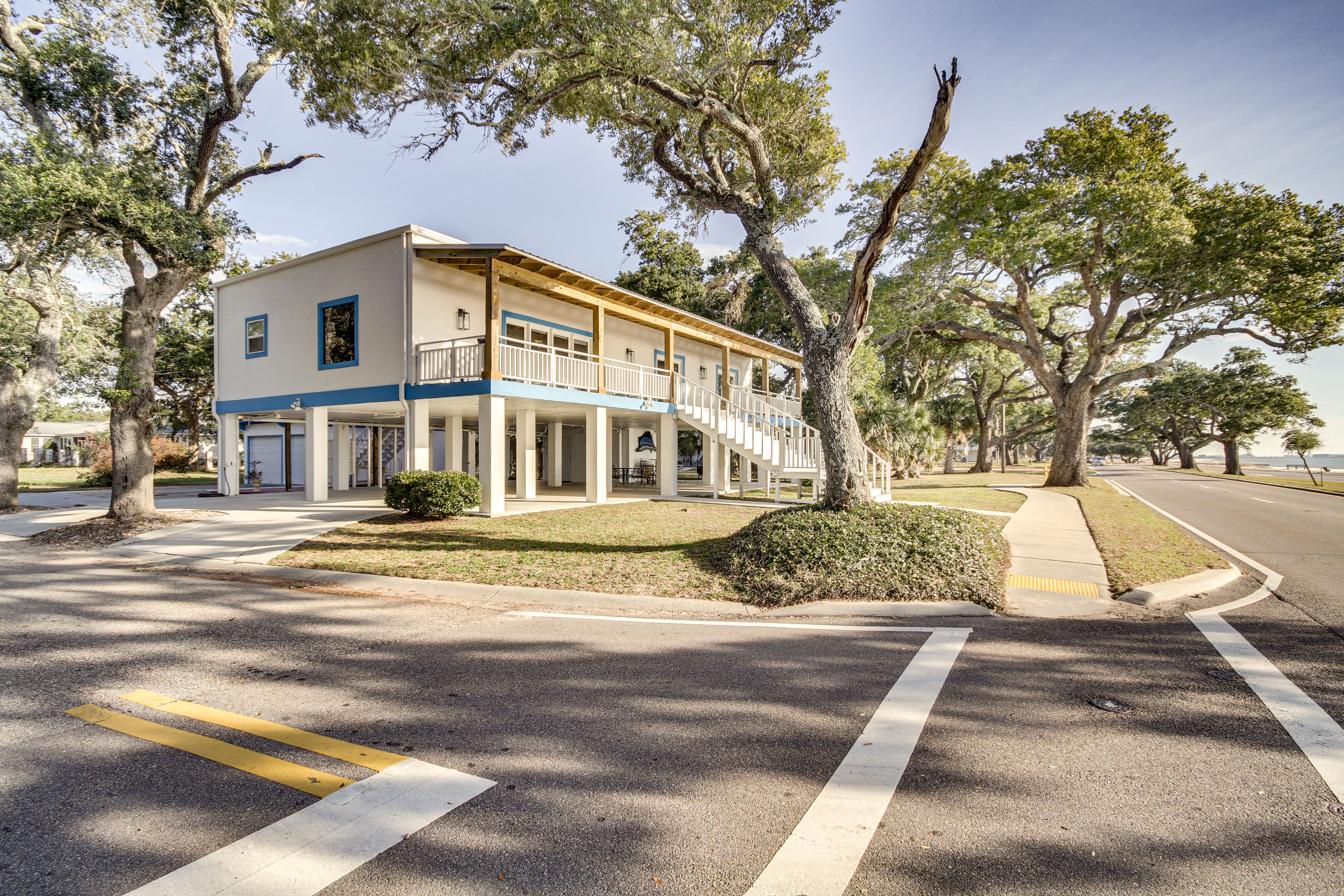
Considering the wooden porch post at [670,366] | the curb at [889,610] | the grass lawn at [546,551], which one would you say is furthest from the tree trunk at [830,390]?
the wooden porch post at [670,366]

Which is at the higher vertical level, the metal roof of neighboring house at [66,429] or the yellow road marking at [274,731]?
the metal roof of neighboring house at [66,429]

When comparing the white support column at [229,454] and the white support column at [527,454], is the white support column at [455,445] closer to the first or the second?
the white support column at [527,454]

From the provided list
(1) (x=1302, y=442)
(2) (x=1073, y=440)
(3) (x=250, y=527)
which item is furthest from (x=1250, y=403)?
(3) (x=250, y=527)

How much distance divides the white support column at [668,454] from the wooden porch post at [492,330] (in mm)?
6582

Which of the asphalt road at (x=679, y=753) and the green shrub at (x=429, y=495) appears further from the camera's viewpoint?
the green shrub at (x=429, y=495)

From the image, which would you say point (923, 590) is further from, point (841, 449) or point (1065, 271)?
point (1065, 271)

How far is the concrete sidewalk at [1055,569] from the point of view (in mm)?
6578

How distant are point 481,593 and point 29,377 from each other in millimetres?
16305

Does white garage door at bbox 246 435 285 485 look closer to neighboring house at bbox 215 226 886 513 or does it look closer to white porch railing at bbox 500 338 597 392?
neighboring house at bbox 215 226 886 513

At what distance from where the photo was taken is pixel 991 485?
2505 cm

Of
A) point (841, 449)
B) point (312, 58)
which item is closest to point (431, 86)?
point (312, 58)

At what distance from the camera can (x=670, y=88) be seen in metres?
9.15

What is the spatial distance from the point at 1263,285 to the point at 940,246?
10226 mm

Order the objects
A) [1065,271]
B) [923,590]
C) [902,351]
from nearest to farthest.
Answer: [923,590] → [1065,271] → [902,351]
